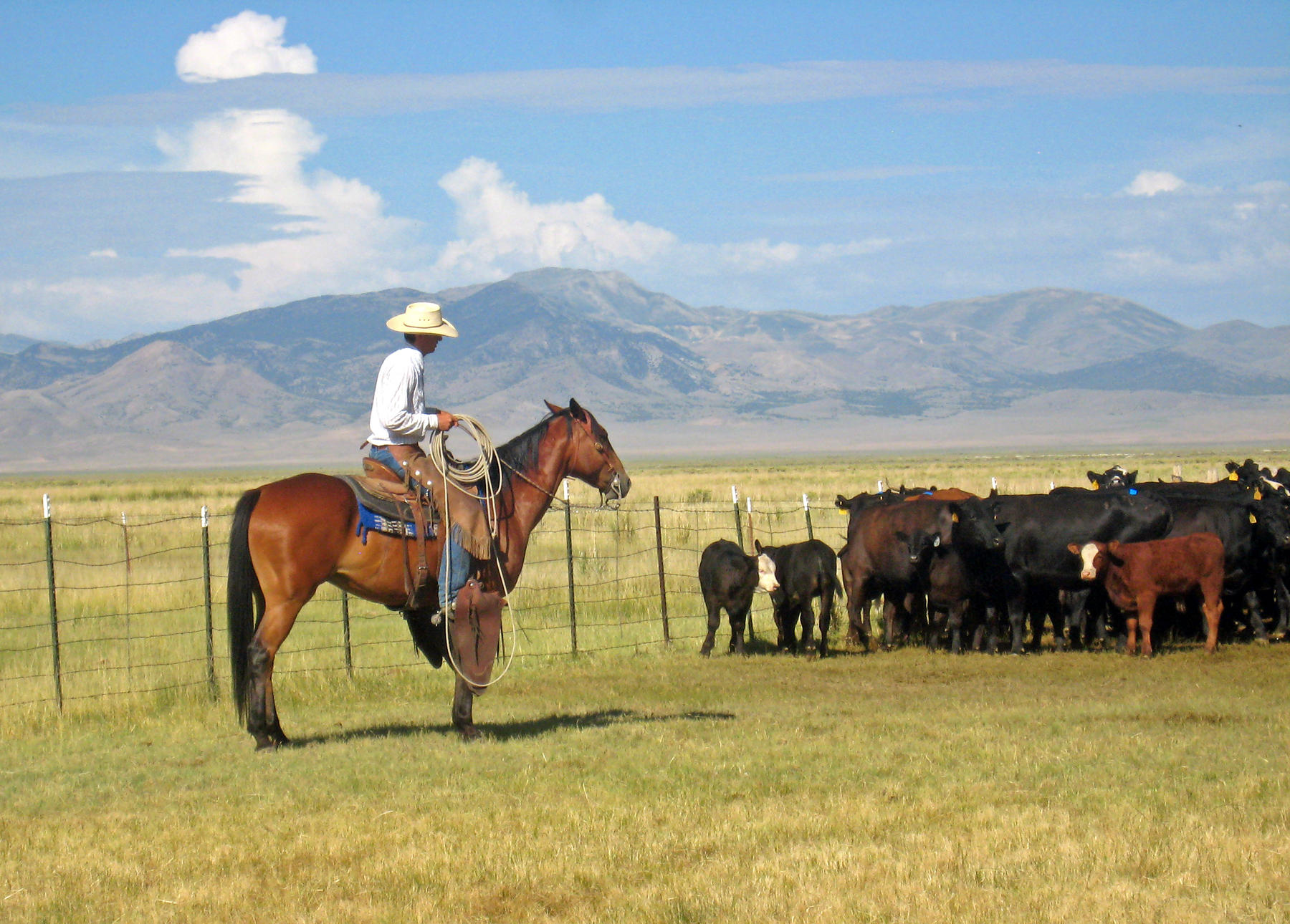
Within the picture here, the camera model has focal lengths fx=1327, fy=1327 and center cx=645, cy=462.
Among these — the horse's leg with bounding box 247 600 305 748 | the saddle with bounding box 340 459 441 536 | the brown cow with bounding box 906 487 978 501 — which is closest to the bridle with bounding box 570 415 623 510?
the saddle with bounding box 340 459 441 536

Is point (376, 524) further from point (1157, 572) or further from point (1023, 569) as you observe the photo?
point (1157, 572)

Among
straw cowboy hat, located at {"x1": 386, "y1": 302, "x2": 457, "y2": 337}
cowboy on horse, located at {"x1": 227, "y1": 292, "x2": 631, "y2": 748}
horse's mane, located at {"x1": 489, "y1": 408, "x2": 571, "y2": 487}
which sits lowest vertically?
cowboy on horse, located at {"x1": 227, "y1": 292, "x2": 631, "y2": 748}

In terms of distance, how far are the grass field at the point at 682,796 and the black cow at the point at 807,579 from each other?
666mm

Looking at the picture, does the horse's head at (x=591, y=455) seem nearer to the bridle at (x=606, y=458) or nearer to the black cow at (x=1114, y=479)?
the bridle at (x=606, y=458)

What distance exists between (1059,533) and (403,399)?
822 centimetres

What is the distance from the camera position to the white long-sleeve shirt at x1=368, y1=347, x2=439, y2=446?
30.7ft

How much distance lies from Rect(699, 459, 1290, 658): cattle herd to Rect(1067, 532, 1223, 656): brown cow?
24 millimetres

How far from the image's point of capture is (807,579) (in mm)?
14156

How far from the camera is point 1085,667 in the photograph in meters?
12.9

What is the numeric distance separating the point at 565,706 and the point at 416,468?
2.87 m

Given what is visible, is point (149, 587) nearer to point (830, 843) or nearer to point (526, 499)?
point (526, 499)

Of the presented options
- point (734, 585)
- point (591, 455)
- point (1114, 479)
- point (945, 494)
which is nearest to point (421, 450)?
point (591, 455)

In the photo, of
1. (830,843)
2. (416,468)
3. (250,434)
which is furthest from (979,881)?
(250,434)

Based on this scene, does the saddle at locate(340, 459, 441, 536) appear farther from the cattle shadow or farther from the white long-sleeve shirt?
the cattle shadow
